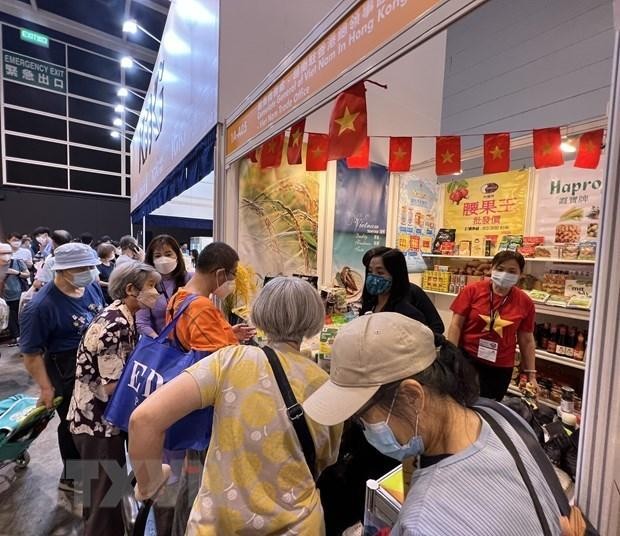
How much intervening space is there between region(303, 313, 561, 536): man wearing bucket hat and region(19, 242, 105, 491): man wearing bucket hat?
201cm

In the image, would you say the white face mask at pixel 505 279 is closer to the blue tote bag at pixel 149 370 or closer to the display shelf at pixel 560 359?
the display shelf at pixel 560 359

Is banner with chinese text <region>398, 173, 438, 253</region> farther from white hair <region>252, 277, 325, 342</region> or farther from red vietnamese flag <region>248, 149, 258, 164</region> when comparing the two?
white hair <region>252, 277, 325, 342</region>

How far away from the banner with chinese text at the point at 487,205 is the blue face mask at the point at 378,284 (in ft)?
7.62

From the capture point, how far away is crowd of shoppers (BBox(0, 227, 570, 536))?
25.5 inches

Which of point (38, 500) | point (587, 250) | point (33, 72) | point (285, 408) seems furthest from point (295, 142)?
point (33, 72)

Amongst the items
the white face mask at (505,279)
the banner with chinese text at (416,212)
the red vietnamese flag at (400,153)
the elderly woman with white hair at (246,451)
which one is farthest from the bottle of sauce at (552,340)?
the elderly woman with white hair at (246,451)

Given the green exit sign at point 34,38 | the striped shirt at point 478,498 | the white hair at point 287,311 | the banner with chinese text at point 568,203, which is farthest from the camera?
the green exit sign at point 34,38

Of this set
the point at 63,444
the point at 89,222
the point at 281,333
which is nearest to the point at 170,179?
the point at 63,444

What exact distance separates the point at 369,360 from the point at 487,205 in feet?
12.4

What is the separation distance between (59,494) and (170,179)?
412 cm

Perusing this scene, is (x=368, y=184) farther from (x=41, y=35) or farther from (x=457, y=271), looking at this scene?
(x=41, y=35)

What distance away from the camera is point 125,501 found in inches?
63.0

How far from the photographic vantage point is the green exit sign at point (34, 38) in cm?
1035

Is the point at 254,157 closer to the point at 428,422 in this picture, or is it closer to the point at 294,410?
the point at 294,410
